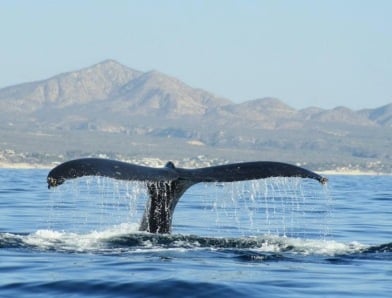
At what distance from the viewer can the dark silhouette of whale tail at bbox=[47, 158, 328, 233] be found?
10609 millimetres

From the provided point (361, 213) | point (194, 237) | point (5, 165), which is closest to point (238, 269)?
point (194, 237)

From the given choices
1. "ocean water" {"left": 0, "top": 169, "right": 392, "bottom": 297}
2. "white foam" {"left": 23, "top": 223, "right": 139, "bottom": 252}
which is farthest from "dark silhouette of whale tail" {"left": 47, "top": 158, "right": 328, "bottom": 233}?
"white foam" {"left": 23, "top": 223, "right": 139, "bottom": 252}

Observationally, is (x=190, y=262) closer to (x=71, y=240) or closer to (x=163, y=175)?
(x=163, y=175)

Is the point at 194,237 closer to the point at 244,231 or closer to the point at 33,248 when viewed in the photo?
the point at 33,248

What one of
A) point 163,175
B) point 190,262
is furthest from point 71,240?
point 190,262

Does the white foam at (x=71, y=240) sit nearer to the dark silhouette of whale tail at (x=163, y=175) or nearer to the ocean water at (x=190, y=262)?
the ocean water at (x=190, y=262)

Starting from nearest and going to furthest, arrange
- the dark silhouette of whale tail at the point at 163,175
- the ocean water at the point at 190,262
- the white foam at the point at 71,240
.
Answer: the ocean water at the point at 190,262 < the dark silhouette of whale tail at the point at 163,175 < the white foam at the point at 71,240

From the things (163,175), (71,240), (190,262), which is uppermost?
(163,175)

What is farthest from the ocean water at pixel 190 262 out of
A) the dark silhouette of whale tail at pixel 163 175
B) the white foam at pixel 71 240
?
the dark silhouette of whale tail at pixel 163 175

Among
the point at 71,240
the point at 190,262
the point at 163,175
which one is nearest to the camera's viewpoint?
the point at 190,262

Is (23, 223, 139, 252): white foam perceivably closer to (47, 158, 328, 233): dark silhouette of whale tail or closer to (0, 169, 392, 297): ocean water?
(0, 169, 392, 297): ocean water

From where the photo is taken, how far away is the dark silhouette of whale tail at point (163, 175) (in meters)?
10.6

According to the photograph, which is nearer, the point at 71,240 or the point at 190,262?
the point at 190,262

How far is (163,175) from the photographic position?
38.2ft
